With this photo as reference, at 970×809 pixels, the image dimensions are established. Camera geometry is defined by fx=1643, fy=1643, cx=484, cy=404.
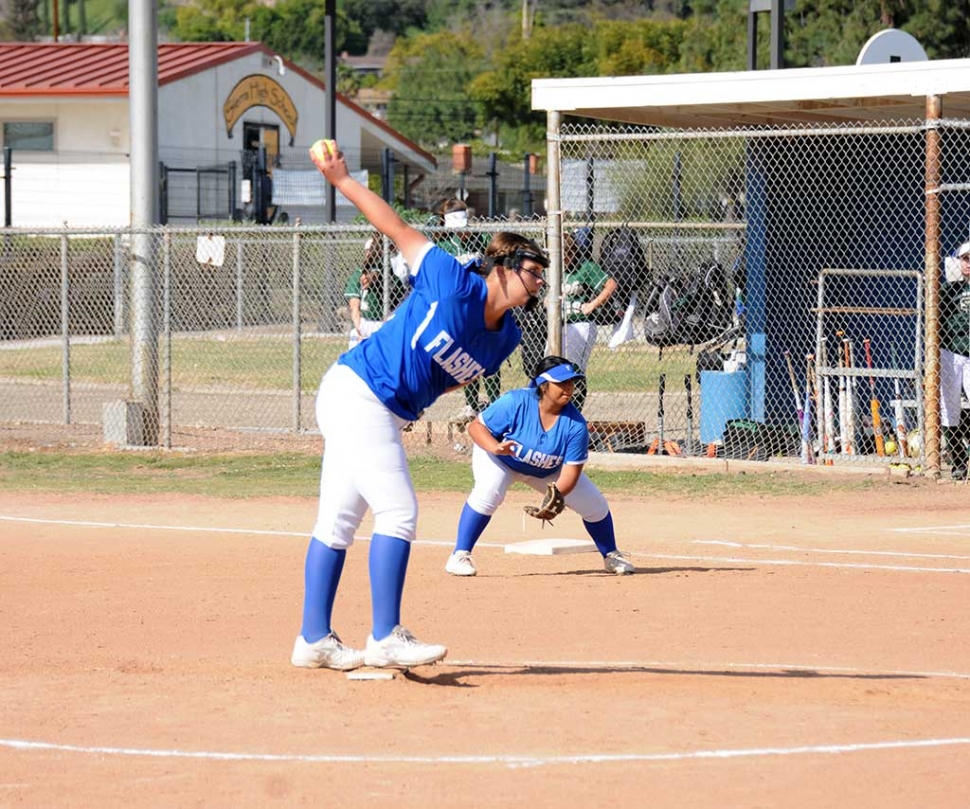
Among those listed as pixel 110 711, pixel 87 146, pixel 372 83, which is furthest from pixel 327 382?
pixel 372 83

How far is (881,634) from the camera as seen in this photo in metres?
7.62

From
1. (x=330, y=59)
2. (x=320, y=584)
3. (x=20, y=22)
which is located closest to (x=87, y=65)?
(x=330, y=59)

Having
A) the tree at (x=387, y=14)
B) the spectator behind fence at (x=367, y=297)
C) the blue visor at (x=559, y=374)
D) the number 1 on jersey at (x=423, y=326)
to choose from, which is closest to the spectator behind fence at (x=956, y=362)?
the spectator behind fence at (x=367, y=297)

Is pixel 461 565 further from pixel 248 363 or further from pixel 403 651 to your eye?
pixel 248 363

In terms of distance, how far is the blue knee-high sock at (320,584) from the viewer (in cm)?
632

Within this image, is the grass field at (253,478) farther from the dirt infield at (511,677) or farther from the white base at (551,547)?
the white base at (551,547)

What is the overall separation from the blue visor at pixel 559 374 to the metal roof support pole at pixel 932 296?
16.0 feet

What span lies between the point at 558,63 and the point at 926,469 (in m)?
54.5

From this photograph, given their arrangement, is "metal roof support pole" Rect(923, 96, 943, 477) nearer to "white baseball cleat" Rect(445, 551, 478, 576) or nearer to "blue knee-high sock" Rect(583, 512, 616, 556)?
"blue knee-high sock" Rect(583, 512, 616, 556)

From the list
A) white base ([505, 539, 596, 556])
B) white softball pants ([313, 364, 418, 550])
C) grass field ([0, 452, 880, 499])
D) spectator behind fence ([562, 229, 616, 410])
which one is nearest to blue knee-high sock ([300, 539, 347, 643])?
white softball pants ([313, 364, 418, 550])

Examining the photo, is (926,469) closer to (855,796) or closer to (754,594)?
(754,594)

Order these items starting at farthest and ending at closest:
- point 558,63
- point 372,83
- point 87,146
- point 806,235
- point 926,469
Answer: point 372,83, point 558,63, point 87,146, point 806,235, point 926,469

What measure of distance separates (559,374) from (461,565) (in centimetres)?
120

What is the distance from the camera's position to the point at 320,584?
6.34 meters
